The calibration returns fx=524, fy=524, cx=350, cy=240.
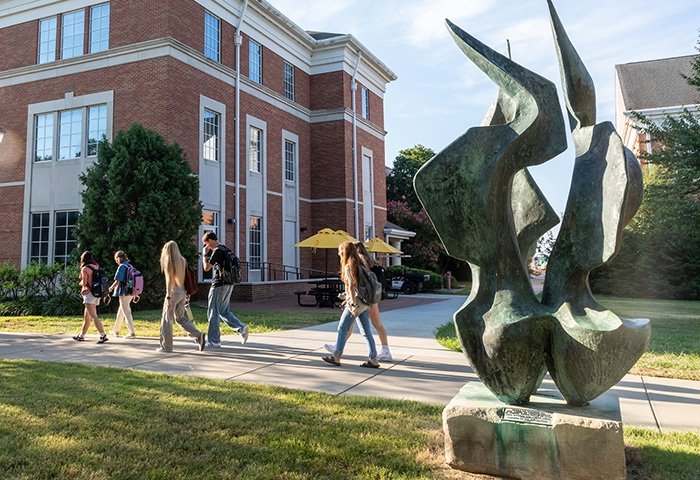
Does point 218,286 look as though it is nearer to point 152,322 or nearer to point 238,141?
point 152,322

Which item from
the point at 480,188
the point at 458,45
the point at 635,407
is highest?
the point at 458,45

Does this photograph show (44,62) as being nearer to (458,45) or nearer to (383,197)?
(383,197)

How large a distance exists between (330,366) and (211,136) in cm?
1593

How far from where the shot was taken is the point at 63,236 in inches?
795

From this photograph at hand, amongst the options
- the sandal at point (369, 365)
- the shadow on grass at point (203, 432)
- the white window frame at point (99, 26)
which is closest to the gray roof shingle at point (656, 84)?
the white window frame at point (99, 26)

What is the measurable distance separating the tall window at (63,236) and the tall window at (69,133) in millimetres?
2318

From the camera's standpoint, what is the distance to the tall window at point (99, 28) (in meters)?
19.9

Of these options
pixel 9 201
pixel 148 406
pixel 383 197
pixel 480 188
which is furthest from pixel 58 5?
pixel 480 188

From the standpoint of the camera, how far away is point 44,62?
21.0m

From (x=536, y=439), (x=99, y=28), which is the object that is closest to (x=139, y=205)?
(x=99, y=28)

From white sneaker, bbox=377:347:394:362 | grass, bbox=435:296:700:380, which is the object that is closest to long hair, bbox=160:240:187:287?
white sneaker, bbox=377:347:394:362

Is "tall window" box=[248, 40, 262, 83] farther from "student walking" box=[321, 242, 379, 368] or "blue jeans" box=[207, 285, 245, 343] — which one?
"student walking" box=[321, 242, 379, 368]

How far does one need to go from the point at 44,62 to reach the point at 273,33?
31.6ft

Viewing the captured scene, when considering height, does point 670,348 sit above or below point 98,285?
below
